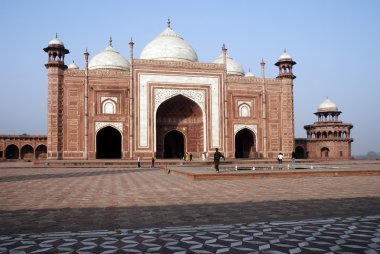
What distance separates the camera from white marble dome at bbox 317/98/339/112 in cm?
3466

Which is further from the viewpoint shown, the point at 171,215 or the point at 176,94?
the point at 176,94

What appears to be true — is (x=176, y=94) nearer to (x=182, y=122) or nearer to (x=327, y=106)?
(x=182, y=122)

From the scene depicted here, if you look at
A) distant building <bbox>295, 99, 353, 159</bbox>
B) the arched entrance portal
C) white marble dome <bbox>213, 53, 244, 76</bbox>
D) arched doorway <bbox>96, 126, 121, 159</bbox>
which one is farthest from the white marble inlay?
distant building <bbox>295, 99, 353, 159</bbox>

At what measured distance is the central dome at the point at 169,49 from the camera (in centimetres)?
2731

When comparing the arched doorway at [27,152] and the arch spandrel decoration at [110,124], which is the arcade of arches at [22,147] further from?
the arch spandrel decoration at [110,124]

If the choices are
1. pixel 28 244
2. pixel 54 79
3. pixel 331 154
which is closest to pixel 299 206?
pixel 28 244

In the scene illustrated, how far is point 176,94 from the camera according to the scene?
25078 mm

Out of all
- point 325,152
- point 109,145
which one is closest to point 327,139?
point 325,152

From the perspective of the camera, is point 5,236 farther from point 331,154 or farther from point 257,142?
point 331,154

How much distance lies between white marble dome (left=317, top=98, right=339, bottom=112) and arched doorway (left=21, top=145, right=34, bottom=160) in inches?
1052

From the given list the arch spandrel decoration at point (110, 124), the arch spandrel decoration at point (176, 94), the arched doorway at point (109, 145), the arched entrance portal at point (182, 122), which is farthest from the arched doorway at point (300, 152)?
the arch spandrel decoration at point (110, 124)

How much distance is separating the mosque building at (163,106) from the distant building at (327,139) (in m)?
7.45

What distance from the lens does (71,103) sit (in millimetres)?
23375

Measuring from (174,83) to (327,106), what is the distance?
1738 centimetres
